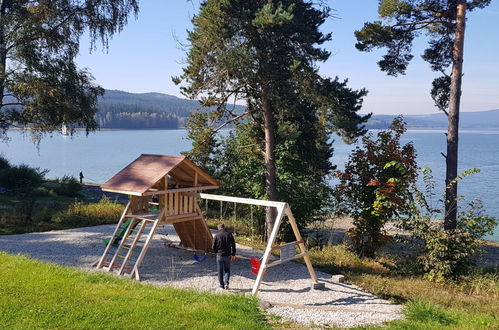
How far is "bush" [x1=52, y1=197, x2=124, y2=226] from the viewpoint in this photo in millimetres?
17578

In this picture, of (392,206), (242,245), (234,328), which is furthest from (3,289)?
(392,206)

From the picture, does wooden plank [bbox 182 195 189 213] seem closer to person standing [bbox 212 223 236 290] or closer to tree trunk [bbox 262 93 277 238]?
person standing [bbox 212 223 236 290]

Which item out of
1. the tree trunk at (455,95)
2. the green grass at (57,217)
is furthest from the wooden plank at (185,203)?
the tree trunk at (455,95)

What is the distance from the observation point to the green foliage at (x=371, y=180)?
13.7 meters

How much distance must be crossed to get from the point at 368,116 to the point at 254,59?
3684mm

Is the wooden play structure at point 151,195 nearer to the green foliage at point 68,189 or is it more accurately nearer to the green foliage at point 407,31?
the green foliage at point 407,31

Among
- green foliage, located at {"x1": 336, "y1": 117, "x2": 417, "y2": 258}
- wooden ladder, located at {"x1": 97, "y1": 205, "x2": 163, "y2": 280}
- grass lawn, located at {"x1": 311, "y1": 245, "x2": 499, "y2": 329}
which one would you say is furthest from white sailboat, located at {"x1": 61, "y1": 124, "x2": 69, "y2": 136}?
grass lawn, located at {"x1": 311, "y1": 245, "x2": 499, "y2": 329}

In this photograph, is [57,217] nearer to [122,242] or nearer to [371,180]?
[122,242]

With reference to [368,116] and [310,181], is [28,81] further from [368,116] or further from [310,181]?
[368,116]

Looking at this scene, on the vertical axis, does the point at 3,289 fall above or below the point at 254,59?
below

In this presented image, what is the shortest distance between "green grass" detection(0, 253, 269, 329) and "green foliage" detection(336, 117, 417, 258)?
21.4ft

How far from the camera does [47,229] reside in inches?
635

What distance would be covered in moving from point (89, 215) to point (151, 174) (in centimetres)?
868

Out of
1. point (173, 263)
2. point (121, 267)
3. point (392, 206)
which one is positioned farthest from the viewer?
point (392, 206)
